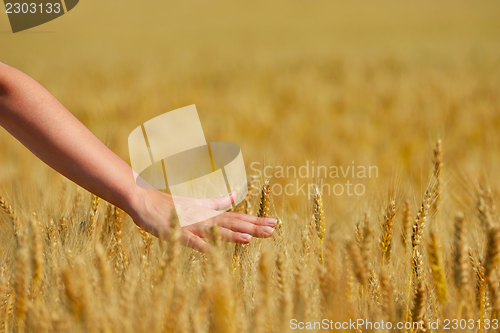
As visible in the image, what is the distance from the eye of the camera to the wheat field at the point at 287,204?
0.51 meters

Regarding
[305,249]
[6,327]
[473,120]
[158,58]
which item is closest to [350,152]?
[473,120]

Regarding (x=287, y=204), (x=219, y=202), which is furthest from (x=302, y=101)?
(x=219, y=202)

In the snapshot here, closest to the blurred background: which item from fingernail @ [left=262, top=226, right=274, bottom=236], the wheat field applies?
the wheat field

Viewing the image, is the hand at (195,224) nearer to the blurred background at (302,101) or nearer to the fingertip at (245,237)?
the fingertip at (245,237)

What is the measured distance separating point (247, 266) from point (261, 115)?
2.79 meters

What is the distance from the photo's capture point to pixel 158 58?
6660mm

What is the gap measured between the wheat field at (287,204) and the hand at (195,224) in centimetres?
4

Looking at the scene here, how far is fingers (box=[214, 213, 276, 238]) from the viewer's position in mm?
823

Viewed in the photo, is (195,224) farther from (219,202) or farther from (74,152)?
(74,152)

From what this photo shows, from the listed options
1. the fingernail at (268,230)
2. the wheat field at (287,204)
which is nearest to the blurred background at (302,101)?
the wheat field at (287,204)

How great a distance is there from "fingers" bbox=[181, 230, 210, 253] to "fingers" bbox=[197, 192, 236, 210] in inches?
6.3

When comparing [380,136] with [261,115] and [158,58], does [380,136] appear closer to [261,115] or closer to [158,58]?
[261,115]

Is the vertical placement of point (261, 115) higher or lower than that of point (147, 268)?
higher

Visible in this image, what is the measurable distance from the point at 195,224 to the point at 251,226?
14cm
